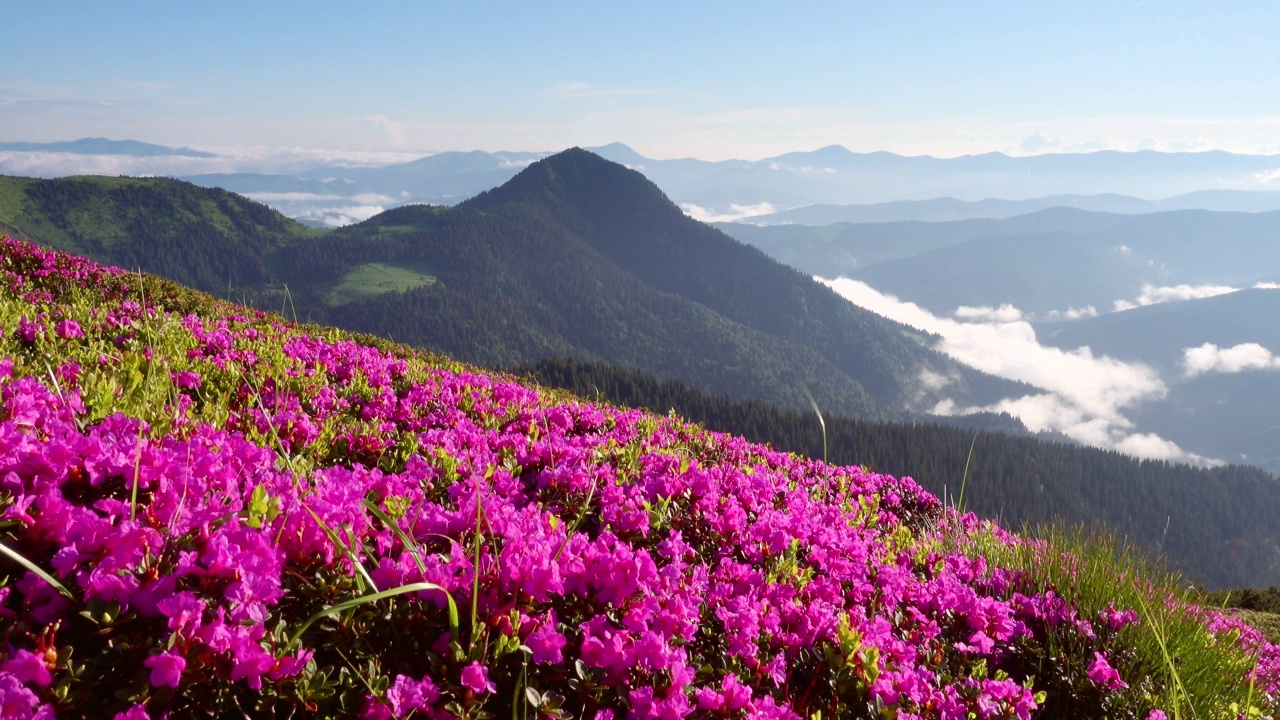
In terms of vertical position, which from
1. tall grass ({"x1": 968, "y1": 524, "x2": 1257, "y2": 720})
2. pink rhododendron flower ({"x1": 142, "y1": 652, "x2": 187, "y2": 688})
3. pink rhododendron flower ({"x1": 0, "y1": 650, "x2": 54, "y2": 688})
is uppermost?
pink rhododendron flower ({"x1": 0, "y1": 650, "x2": 54, "y2": 688})

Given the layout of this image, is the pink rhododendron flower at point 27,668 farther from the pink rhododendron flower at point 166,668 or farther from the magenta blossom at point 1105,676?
the magenta blossom at point 1105,676

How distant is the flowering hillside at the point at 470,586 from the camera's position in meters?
2.76

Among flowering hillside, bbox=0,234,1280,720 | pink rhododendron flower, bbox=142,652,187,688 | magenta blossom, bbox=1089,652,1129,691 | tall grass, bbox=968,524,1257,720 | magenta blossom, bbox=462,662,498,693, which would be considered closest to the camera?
pink rhododendron flower, bbox=142,652,187,688

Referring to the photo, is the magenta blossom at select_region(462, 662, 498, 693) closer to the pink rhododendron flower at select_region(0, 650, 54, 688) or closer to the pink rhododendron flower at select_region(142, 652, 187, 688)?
the pink rhododendron flower at select_region(142, 652, 187, 688)

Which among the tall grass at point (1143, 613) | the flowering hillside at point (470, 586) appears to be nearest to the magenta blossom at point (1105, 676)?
the flowering hillside at point (470, 586)

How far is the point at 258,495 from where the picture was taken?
334 cm

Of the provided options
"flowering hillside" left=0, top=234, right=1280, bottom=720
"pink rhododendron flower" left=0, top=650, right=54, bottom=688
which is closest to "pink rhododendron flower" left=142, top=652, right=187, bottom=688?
"flowering hillside" left=0, top=234, right=1280, bottom=720

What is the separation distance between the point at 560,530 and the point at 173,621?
89.4 inches

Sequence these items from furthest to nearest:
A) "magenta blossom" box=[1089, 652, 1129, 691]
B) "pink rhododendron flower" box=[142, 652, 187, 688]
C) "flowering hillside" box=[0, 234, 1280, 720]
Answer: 1. "magenta blossom" box=[1089, 652, 1129, 691]
2. "flowering hillside" box=[0, 234, 1280, 720]
3. "pink rhododendron flower" box=[142, 652, 187, 688]

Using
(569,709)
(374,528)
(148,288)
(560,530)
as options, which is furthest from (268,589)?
(148,288)

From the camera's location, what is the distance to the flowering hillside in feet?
9.07

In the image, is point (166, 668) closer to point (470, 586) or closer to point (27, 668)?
point (27, 668)

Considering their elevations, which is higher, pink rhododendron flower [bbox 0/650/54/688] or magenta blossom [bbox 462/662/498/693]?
pink rhododendron flower [bbox 0/650/54/688]

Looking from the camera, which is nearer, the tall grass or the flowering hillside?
the flowering hillside
